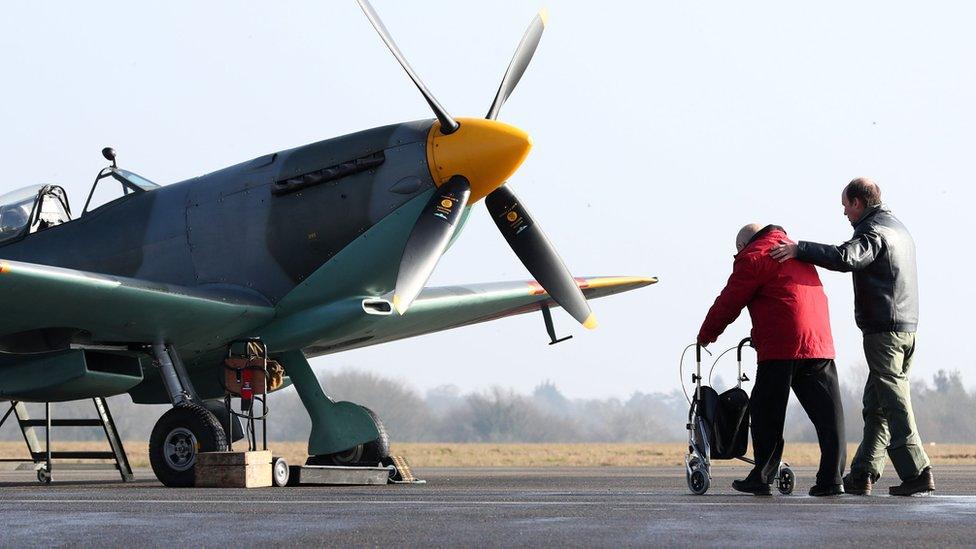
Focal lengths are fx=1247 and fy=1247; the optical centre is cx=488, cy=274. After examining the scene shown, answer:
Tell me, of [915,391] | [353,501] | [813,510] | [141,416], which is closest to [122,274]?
[353,501]

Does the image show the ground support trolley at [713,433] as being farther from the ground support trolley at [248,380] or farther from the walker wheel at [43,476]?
the walker wheel at [43,476]

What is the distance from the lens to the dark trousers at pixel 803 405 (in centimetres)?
788

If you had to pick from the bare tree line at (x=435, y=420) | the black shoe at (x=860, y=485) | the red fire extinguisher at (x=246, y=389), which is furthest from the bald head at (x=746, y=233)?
the bare tree line at (x=435, y=420)

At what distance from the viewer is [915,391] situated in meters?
83.2

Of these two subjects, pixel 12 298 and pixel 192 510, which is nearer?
pixel 192 510

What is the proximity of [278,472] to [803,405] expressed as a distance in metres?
4.78

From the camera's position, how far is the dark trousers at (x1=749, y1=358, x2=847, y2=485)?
7.88 m

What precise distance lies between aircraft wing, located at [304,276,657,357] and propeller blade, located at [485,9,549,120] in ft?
9.23

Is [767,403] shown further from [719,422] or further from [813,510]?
[813,510]

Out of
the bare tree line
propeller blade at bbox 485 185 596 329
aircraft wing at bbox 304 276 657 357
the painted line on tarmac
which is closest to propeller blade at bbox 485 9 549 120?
propeller blade at bbox 485 185 596 329

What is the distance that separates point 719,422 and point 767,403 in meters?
0.42

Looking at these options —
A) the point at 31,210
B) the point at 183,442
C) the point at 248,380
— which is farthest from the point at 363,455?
the point at 31,210

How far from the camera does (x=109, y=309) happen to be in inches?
456

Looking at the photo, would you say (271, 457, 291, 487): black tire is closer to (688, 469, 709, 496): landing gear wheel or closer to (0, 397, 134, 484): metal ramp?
(0, 397, 134, 484): metal ramp
